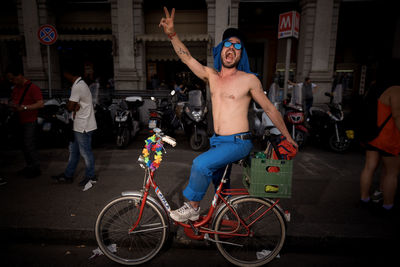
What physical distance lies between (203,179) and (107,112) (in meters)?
6.06

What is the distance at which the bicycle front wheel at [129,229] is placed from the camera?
2.58m

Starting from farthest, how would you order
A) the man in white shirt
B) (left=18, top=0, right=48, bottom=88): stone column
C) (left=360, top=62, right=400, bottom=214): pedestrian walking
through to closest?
(left=18, top=0, right=48, bottom=88): stone column
the man in white shirt
(left=360, top=62, right=400, bottom=214): pedestrian walking

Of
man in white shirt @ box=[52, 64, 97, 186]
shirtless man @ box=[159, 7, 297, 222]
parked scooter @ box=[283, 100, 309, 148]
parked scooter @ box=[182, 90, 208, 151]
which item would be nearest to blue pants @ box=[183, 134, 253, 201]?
shirtless man @ box=[159, 7, 297, 222]

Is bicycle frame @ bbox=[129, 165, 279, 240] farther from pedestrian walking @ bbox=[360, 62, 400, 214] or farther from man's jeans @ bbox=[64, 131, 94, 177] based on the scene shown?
man's jeans @ bbox=[64, 131, 94, 177]

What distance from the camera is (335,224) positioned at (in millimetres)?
3277

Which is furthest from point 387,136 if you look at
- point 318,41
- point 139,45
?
point 139,45

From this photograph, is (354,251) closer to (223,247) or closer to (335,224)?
(335,224)

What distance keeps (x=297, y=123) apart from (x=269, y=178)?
496 cm

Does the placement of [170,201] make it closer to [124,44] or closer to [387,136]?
[387,136]

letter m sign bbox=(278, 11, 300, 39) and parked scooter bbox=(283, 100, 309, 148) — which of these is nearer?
letter m sign bbox=(278, 11, 300, 39)

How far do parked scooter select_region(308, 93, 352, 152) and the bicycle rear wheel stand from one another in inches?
193

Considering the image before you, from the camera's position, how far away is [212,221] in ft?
8.44

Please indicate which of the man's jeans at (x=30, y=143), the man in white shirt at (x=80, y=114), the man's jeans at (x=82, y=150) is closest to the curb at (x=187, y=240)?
the man in white shirt at (x=80, y=114)

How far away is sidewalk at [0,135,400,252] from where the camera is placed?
3107mm
